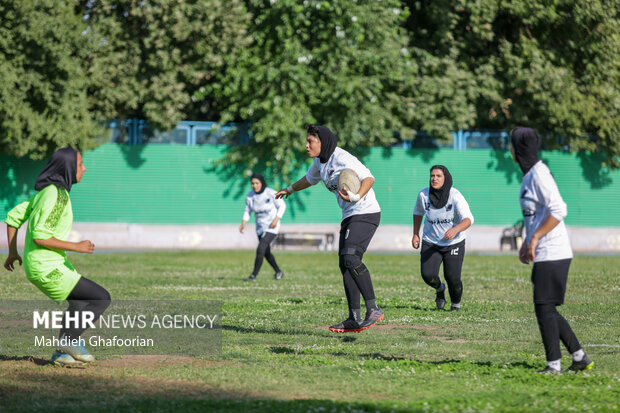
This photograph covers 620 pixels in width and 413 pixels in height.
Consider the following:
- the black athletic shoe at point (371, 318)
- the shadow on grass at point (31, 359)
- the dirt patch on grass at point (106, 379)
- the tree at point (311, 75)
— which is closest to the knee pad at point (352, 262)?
the black athletic shoe at point (371, 318)

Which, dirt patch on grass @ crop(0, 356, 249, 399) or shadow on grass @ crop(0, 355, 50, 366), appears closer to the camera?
dirt patch on grass @ crop(0, 356, 249, 399)

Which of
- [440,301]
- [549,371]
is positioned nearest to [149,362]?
[549,371]

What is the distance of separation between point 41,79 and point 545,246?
20.8 metres

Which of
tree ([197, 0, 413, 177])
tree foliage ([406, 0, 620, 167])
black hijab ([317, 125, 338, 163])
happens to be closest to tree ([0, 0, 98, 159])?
tree ([197, 0, 413, 177])

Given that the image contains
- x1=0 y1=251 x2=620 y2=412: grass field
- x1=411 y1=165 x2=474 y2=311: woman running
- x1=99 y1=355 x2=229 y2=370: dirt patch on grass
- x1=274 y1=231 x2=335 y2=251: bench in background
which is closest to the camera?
x1=0 y1=251 x2=620 y2=412: grass field

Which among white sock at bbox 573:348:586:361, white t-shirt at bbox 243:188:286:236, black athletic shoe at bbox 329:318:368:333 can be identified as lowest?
black athletic shoe at bbox 329:318:368:333

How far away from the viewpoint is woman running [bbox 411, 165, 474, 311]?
11.8 meters

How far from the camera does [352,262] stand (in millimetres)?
9188

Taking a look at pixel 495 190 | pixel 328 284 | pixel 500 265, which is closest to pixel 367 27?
pixel 495 190

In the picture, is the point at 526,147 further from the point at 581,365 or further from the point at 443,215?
the point at 443,215

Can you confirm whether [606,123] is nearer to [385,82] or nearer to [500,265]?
[385,82]

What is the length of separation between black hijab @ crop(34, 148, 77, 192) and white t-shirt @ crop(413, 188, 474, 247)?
559 centimetres

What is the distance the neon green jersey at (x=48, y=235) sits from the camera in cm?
735

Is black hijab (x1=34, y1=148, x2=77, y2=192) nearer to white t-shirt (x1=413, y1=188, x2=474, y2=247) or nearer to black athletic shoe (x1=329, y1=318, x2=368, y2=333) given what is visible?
black athletic shoe (x1=329, y1=318, x2=368, y2=333)
